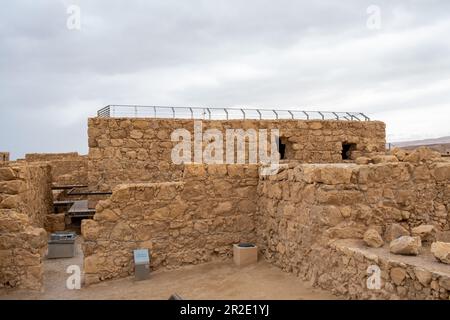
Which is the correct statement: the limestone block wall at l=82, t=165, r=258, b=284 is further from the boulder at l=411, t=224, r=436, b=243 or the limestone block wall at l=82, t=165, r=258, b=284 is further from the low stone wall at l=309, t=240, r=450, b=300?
the boulder at l=411, t=224, r=436, b=243

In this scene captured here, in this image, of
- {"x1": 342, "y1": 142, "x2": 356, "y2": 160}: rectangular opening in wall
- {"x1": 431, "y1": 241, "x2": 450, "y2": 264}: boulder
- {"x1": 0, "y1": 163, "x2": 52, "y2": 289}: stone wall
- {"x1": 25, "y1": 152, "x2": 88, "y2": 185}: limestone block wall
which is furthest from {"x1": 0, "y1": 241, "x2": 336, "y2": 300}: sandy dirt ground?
{"x1": 342, "y1": 142, "x2": 356, "y2": 160}: rectangular opening in wall

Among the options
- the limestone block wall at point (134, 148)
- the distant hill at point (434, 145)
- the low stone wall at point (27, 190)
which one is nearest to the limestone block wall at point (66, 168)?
the low stone wall at point (27, 190)

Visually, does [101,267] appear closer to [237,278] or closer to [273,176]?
[237,278]

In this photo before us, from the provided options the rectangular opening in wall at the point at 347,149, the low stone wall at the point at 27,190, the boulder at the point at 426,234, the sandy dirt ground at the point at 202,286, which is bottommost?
the sandy dirt ground at the point at 202,286

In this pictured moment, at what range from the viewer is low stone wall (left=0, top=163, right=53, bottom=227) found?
668cm

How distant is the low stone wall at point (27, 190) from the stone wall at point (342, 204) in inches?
169

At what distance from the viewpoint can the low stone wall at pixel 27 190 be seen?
6684 mm

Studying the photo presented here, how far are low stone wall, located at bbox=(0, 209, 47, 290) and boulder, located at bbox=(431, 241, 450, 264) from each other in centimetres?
552

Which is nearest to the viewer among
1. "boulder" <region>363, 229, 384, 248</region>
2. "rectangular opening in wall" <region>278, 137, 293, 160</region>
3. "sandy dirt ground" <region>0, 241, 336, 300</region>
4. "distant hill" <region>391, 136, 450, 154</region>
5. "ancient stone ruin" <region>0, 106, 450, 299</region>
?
"ancient stone ruin" <region>0, 106, 450, 299</region>

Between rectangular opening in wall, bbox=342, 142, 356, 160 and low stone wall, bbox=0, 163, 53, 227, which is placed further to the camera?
rectangular opening in wall, bbox=342, 142, 356, 160

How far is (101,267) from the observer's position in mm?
6551

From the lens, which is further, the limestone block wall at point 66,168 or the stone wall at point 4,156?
the stone wall at point 4,156

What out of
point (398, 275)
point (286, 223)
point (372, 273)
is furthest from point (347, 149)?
point (398, 275)

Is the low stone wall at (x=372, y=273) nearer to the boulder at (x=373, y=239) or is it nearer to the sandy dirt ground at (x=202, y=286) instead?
the boulder at (x=373, y=239)
